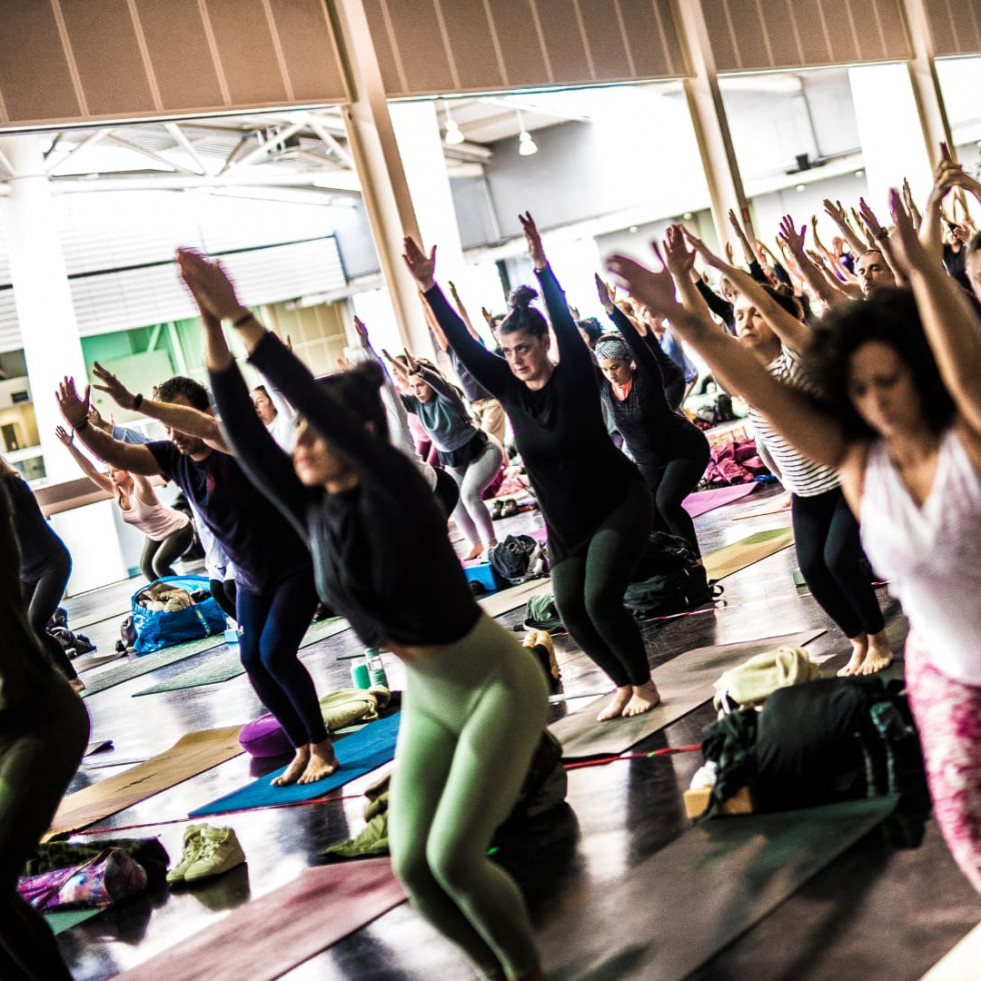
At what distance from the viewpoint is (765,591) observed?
23.3ft

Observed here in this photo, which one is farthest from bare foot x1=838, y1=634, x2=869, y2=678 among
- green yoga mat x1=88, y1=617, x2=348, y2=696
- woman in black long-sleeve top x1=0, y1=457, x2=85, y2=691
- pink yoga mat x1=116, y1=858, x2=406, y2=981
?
woman in black long-sleeve top x1=0, y1=457, x2=85, y2=691

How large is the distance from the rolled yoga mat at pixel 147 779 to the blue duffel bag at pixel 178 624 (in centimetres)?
408

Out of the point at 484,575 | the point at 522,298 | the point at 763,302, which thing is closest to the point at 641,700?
the point at 522,298

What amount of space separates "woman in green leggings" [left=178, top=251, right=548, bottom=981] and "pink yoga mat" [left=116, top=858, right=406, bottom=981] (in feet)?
3.63

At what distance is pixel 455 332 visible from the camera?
15.0 feet

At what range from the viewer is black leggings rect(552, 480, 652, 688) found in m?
4.90

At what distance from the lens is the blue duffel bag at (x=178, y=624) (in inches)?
446

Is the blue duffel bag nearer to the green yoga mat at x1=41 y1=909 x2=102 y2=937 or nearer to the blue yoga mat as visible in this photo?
the blue yoga mat

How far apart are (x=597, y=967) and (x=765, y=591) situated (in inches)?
167

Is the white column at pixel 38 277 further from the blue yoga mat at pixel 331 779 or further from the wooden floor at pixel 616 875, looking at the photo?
the blue yoga mat at pixel 331 779

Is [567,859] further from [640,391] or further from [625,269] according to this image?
[640,391]

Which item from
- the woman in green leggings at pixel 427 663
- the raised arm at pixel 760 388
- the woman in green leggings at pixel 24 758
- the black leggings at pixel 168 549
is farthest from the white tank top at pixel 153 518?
the raised arm at pixel 760 388

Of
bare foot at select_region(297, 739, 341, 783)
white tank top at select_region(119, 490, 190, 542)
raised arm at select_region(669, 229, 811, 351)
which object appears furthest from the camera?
white tank top at select_region(119, 490, 190, 542)

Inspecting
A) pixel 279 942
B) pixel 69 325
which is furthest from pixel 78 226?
pixel 279 942
